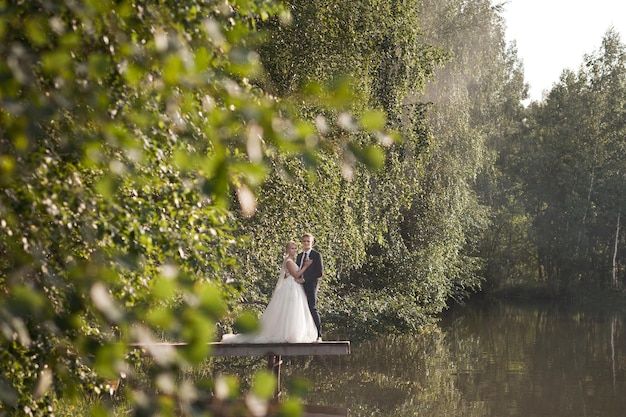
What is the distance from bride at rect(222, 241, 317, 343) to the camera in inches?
543

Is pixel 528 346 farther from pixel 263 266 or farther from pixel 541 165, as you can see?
pixel 541 165

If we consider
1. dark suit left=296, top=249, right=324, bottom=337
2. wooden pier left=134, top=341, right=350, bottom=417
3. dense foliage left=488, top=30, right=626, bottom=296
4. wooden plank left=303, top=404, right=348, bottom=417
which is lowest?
wooden plank left=303, top=404, right=348, bottom=417

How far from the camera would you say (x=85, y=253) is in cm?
602

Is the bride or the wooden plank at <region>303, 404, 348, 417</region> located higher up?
the bride

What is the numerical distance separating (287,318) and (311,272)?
0.81 meters

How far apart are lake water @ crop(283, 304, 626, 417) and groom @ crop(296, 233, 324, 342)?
235cm

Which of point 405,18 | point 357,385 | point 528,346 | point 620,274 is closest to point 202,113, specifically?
point 405,18

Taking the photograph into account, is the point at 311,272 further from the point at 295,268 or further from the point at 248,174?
the point at 248,174

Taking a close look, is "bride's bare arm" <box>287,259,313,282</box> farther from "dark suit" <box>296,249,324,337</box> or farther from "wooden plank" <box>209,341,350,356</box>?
"wooden plank" <box>209,341,350,356</box>

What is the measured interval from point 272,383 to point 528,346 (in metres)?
24.4

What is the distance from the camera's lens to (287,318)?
1387cm

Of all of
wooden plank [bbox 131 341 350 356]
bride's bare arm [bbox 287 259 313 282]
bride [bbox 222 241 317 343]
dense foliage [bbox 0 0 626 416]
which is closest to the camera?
dense foliage [bbox 0 0 626 416]

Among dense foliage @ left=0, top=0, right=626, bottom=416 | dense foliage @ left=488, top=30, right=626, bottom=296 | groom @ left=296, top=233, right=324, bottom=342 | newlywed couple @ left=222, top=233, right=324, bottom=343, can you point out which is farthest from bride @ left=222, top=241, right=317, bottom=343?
dense foliage @ left=488, top=30, right=626, bottom=296

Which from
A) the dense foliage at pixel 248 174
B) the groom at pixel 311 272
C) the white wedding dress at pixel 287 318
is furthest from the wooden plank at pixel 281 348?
the dense foliage at pixel 248 174
